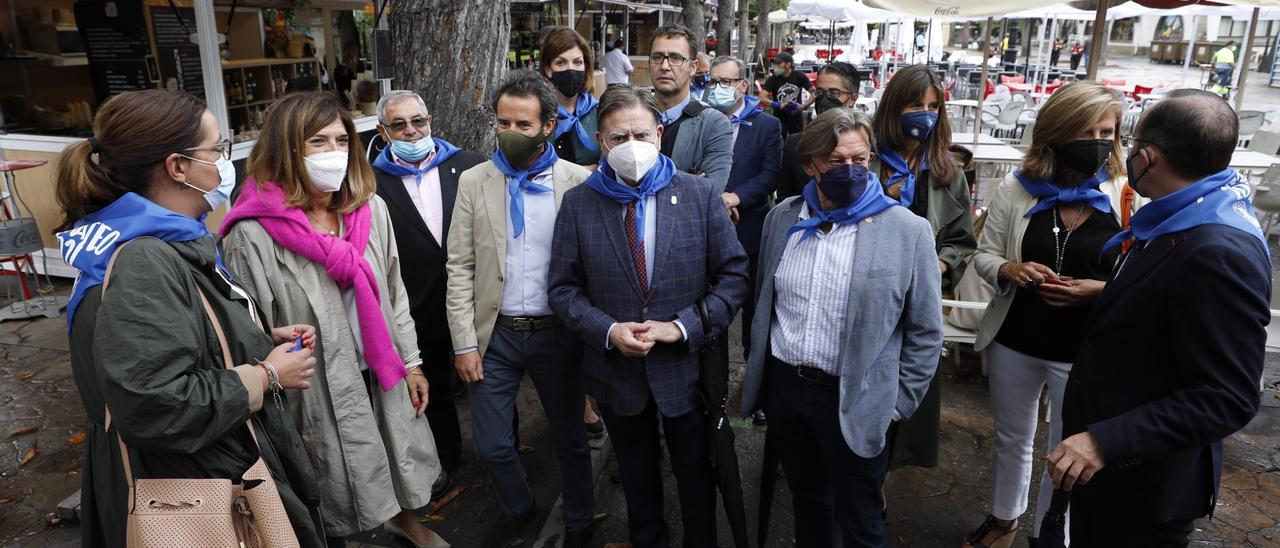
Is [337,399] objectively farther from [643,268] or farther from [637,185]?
[637,185]

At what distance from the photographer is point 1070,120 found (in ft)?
8.87

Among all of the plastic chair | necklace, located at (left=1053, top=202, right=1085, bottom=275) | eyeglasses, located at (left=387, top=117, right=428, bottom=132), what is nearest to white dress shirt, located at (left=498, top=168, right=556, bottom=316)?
eyeglasses, located at (left=387, top=117, right=428, bottom=132)

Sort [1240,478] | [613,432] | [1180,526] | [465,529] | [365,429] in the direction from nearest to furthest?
[1180,526] < [365,429] < [613,432] < [465,529] < [1240,478]

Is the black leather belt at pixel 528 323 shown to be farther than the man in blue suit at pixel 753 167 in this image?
No

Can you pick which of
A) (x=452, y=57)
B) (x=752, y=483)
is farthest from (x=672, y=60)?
(x=752, y=483)

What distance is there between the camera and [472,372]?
3.01 m

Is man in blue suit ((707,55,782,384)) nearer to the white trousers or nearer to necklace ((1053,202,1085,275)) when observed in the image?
the white trousers

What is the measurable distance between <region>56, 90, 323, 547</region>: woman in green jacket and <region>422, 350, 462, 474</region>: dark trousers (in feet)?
4.98

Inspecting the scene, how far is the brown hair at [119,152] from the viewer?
1.82 meters

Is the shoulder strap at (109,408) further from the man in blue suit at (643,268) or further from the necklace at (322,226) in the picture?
the man in blue suit at (643,268)

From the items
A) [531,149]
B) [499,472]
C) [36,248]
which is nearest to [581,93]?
[531,149]

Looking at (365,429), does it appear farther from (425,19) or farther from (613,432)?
(425,19)

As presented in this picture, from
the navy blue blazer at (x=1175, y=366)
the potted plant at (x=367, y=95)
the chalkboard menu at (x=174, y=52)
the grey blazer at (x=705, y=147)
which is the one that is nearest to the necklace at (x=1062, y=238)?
the navy blue blazer at (x=1175, y=366)

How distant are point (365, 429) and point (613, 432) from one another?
90cm
